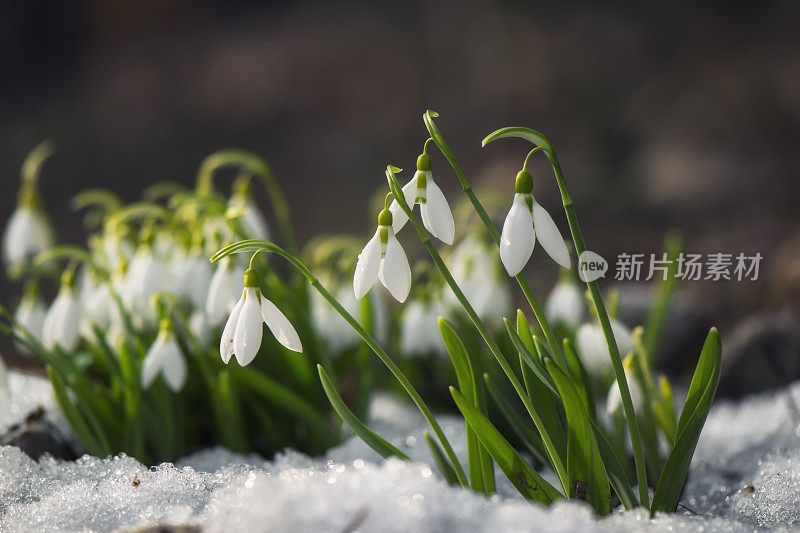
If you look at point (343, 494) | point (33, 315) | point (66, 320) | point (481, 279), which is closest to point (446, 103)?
point (481, 279)

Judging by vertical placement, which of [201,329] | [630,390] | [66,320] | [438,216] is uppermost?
[438,216]

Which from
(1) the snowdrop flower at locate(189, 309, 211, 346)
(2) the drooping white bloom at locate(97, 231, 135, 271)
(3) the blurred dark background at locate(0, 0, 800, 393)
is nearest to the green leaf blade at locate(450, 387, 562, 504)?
(1) the snowdrop flower at locate(189, 309, 211, 346)

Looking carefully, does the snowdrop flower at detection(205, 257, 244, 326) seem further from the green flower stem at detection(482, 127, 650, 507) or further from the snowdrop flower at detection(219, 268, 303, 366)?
the green flower stem at detection(482, 127, 650, 507)

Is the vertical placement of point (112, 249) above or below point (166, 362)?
above

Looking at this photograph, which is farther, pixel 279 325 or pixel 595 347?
pixel 595 347

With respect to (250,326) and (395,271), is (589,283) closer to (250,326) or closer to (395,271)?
(395,271)

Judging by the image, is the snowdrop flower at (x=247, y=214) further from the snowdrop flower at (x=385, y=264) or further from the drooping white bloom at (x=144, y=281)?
the snowdrop flower at (x=385, y=264)
